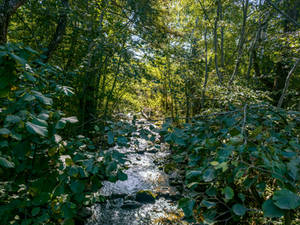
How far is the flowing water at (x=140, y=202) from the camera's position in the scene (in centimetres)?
267

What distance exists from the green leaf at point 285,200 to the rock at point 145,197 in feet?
9.94

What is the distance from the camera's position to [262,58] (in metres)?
6.79

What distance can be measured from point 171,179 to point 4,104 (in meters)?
3.51

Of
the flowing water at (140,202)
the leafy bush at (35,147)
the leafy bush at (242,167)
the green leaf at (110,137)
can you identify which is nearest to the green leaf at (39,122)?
the leafy bush at (35,147)

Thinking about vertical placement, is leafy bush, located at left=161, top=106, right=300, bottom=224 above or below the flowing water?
above

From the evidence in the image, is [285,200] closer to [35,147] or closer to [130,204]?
[35,147]

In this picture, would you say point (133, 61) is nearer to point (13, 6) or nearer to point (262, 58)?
point (13, 6)

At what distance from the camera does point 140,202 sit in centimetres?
308

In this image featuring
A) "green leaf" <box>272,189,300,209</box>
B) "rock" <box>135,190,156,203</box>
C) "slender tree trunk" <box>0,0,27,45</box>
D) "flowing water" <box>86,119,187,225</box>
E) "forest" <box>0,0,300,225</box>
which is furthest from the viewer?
"rock" <box>135,190,156,203</box>

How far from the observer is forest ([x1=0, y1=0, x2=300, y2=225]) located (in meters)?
0.66

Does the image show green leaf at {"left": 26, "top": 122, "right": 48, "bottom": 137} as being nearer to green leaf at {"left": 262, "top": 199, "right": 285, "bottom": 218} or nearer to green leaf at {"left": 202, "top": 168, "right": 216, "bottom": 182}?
green leaf at {"left": 202, "top": 168, "right": 216, "bottom": 182}

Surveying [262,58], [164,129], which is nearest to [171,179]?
[164,129]

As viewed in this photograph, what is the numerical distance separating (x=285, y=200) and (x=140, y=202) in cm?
303

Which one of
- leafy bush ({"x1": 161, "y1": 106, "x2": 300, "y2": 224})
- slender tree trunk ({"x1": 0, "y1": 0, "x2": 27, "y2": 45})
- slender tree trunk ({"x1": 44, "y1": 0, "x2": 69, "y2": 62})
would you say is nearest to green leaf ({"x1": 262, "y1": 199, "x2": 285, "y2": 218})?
leafy bush ({"x1": 161, "y1": 106, "x2": 300, "y2": 224})
